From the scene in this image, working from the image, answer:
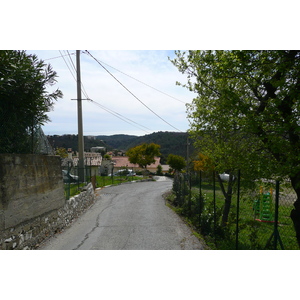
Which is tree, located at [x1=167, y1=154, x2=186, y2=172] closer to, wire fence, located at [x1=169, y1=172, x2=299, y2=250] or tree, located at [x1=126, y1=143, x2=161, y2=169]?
tree, located at [x1=126, y1=143, x2=161, y2=169]

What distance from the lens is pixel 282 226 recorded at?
24.1 ft

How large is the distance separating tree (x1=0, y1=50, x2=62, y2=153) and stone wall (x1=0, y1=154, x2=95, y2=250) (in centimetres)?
56

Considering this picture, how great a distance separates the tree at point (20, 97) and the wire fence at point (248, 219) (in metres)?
4.96

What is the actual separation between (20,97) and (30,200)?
93.0 inches

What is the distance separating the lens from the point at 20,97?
23.5 feet

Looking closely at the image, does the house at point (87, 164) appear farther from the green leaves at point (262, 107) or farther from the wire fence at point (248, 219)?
the green leaves at point (262, 107)

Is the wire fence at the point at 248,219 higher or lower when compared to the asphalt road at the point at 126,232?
higher

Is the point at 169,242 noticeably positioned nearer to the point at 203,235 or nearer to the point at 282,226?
the point at 203,235

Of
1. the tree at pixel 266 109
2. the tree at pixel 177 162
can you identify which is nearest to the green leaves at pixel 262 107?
the tree at pixel 266 109

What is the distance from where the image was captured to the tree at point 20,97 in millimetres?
6578

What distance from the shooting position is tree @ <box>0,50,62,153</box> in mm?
6578

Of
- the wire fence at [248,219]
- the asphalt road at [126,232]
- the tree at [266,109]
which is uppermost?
the tree at [266,109]

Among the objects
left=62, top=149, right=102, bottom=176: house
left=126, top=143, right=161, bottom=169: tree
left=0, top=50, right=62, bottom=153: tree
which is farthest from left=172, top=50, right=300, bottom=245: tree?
left=126, top=143, right=161, bottom=169: tree

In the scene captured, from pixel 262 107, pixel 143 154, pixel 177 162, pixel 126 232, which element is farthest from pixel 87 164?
pixel 262 107
